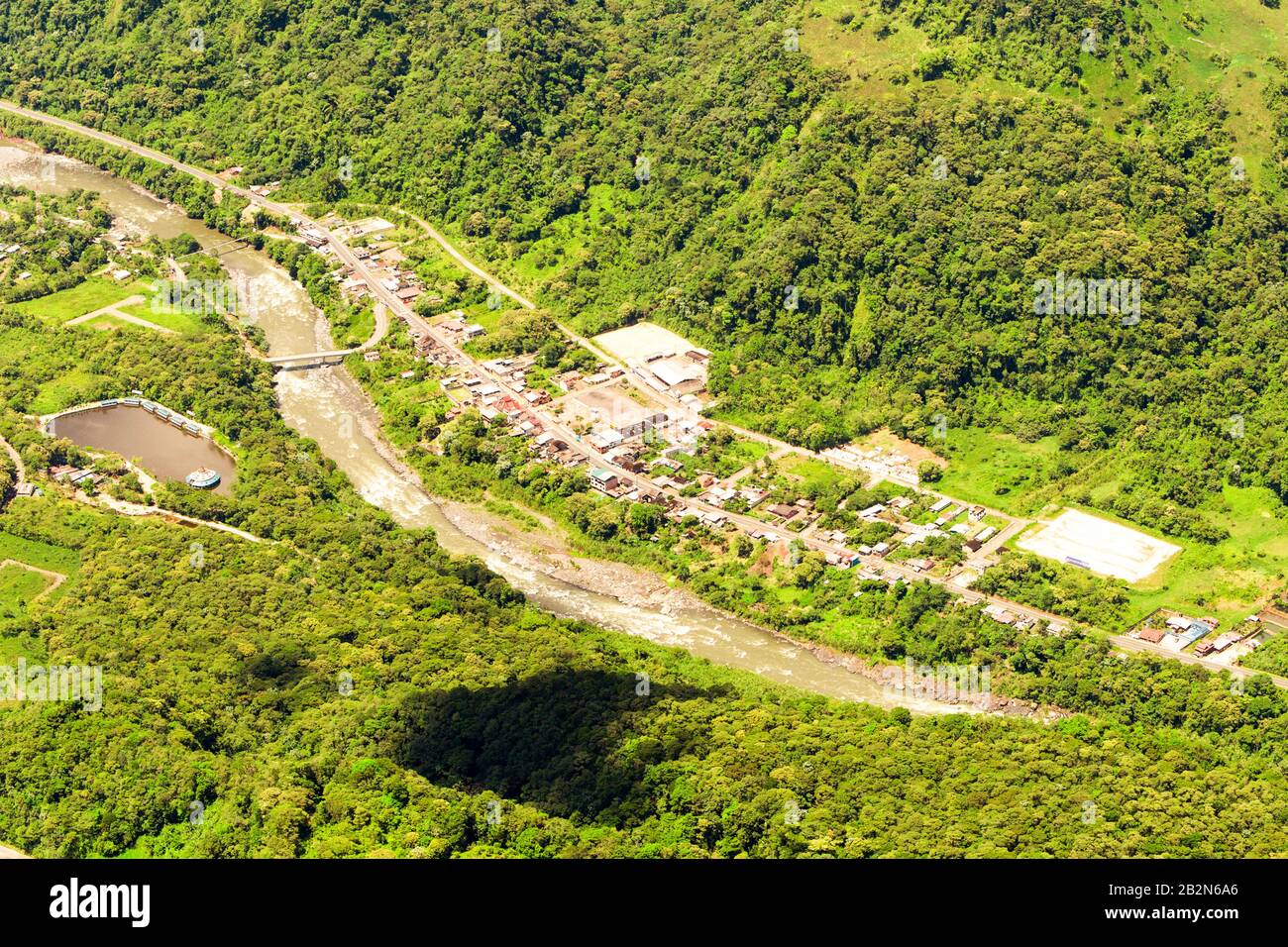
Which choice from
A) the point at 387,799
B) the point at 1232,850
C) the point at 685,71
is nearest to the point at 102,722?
the point at 387,799

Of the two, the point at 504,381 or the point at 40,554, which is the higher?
the point at 504,381

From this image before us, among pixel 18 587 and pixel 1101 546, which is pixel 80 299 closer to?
pixel 18 587

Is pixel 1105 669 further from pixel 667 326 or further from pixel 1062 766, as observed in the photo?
pixel 667 326

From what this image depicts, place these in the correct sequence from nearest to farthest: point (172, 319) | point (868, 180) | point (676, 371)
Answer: point (676, 371) < point (868, 180) < point (172, 319)

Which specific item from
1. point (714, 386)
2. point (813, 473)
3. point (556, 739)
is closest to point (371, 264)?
point (714, 386)

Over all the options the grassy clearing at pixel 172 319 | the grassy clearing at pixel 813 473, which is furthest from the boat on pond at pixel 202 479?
the grassy clearing at pixel 813 473

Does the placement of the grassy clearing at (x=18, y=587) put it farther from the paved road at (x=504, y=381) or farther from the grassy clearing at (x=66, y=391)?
the grassy clearing at (x=66, y=391)
